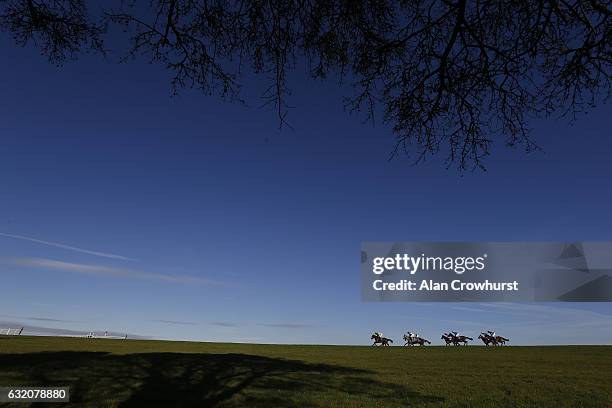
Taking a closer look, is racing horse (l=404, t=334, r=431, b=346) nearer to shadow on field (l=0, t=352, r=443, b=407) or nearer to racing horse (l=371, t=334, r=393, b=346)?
racing horse (l=371, t=334, r=393, b=346)

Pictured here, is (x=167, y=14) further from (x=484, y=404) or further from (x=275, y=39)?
(x=484, y=404)

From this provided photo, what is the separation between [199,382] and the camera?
13.1 meters

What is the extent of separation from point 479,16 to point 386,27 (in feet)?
4.56

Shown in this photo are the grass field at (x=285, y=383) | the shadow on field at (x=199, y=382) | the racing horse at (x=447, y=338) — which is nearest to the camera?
the shadow on field at (x=199, y=382)

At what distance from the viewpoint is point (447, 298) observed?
77.7 ft

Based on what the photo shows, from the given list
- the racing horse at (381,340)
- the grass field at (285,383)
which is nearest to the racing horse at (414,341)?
the racing horse at (381,340)

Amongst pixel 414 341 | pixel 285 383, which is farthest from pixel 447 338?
pixel 285 383

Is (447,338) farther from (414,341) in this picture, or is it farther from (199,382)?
(199,382)

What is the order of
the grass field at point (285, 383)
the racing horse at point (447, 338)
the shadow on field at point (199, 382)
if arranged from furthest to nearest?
the racing horse at point (447, 338) → the grass field at point (285, 383) → the shadow on field at point (199, 382)

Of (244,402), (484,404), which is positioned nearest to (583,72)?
(484,404)

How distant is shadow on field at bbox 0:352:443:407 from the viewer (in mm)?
11031

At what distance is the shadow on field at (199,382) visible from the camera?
1103 centimetres

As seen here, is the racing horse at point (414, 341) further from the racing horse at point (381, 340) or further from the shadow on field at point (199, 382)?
the shadow on field at point (199, 382)

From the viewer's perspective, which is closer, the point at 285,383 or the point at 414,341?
the point at 285,383
